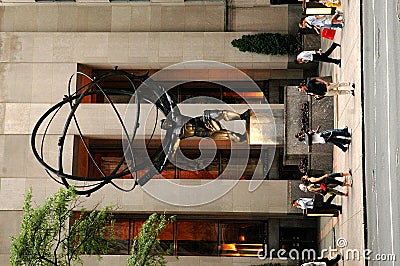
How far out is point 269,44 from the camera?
2464 centimetres

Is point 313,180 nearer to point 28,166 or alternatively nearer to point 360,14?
point 360,14

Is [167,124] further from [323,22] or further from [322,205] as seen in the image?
[323,22]

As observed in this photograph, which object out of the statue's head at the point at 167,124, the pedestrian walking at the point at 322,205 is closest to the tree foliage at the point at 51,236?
the statue's head at the point at 167,124

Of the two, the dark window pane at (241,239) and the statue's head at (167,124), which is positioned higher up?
the statue's head at (167,124)

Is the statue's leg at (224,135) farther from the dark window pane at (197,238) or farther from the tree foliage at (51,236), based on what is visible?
the dark window pane at (197,238)

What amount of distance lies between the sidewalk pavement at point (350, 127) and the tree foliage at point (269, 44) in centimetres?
431

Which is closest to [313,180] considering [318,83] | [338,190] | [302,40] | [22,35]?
[338,190]

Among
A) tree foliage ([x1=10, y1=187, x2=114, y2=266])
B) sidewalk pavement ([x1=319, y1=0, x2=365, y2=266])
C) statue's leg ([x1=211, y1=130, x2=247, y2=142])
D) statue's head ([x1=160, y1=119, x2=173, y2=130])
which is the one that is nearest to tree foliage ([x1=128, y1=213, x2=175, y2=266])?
tree foliage ([x1=10, y1=187, x2=114, y2=266])

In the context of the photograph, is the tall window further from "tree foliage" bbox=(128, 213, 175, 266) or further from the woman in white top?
the woman in white top

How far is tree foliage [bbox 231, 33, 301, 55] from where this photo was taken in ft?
80.7

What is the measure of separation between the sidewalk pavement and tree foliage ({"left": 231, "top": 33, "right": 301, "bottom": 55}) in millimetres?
4308

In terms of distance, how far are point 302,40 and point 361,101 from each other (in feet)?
27.6

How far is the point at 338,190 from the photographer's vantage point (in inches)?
726

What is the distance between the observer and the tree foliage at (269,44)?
24.6 m
